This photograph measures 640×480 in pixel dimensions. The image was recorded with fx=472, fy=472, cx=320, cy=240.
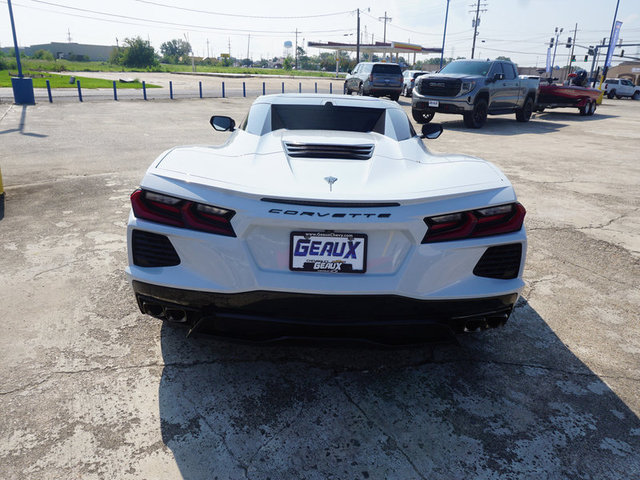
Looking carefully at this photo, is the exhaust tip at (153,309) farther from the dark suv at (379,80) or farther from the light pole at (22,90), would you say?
the dark suv at (379,80)

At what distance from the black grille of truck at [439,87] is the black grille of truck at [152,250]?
44.2 feet

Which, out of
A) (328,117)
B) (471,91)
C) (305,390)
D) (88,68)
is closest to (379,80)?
(471,91)

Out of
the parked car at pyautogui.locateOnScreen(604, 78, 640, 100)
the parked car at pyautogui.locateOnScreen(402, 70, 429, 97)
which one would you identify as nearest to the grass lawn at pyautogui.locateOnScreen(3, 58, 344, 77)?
the parked car at pyautogui.locateOnScreen(402, 70, 429, 97)

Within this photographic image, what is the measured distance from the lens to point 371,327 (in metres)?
2.12

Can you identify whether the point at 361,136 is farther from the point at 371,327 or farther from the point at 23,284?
the point at 23,284

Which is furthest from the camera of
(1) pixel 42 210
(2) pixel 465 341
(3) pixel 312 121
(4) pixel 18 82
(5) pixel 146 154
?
(4) pixel 18 82

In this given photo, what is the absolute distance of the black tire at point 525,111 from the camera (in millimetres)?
16969

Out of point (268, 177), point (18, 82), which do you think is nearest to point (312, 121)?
point (268, 177)

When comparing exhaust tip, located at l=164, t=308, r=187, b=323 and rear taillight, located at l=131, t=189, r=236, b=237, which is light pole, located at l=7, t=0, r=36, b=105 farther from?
exhaust tip, located at l=164, t=308, r=187, b=323

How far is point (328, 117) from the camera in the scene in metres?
3.54

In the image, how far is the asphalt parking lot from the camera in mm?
2000

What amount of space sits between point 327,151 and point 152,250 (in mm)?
1075

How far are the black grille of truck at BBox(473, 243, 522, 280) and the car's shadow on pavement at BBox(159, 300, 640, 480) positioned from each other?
65 cm

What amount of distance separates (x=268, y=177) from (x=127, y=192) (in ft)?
15.1
